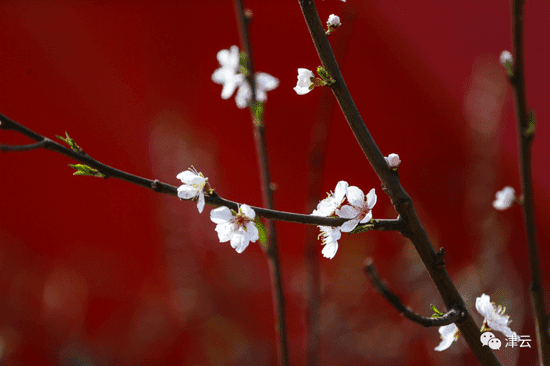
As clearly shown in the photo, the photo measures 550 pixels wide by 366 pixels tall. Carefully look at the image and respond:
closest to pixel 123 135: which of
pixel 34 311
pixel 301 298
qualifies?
pixel 34 311

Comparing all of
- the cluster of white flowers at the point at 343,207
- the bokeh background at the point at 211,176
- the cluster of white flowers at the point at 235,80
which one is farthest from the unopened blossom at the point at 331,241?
the bokeh background at the point at 211,176

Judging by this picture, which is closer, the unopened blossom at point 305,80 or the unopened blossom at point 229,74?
the unopened blossom at point 305,80

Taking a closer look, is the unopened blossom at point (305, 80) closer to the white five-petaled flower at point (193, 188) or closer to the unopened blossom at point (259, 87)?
the white five-petaled flower at point (193, 188)

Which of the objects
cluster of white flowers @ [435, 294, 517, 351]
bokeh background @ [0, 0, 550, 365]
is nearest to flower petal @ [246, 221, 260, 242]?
cluster of white flowers @ [435, 294, 517, 351]

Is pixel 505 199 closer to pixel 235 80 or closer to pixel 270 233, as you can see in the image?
pixel 270 233

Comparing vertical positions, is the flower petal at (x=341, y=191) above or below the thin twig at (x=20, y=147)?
above

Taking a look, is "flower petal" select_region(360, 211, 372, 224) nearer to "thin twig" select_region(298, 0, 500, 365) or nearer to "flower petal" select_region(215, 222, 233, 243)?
"thin twig" select_region(298, 0, 500, 365)

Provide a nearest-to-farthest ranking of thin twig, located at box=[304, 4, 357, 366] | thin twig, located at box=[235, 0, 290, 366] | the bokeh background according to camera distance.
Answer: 1. thin twig, located at box=[235, 0, 290, 366]
2. thin twig, located at box=[304, 4, 357, 366]
3. the bokeh background
